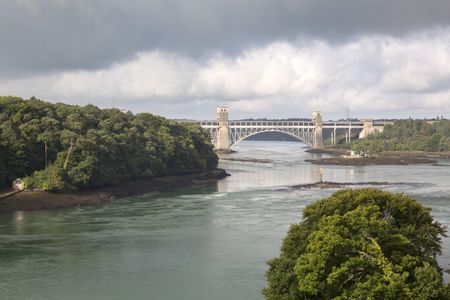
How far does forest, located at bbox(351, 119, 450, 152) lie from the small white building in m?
102

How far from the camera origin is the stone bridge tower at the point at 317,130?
16188 centimetres

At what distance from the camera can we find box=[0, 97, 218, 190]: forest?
5347 centimetres

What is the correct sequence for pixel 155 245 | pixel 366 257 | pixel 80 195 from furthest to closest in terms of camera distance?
pixel 80 195
pixel 155 245
pixel 366 257

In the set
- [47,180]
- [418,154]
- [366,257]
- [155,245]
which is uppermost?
[47,180]

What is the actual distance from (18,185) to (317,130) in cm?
12054

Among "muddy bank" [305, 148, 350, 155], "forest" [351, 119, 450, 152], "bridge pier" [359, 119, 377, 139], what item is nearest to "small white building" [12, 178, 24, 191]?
"forest" [351, 119, 450, 152]

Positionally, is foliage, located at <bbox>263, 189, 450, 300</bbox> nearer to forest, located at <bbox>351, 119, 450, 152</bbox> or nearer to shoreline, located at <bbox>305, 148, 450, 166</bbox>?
shoreline, located at <bbox>305, 148, 450, 166</bbox>

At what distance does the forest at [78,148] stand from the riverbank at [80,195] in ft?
2.63

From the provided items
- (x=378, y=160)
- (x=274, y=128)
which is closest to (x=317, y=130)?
(x=274, y=128)

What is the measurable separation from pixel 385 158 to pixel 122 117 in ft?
210

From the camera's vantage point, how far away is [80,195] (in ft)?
175

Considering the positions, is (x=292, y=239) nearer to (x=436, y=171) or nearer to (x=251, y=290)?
(x=251, y=290)

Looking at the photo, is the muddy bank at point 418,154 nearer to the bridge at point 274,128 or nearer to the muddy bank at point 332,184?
the bridge at point 274,128

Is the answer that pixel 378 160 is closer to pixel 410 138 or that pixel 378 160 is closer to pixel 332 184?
pixel 410 138
